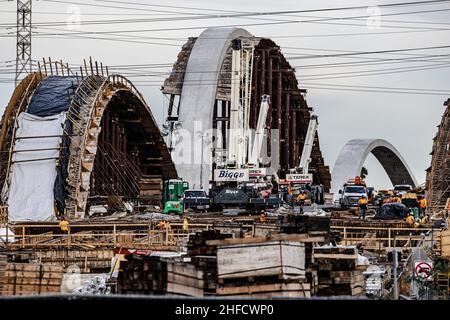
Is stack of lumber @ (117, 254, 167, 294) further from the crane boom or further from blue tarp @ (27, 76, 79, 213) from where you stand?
the crane boom

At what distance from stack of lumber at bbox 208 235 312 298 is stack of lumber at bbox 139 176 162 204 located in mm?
64229

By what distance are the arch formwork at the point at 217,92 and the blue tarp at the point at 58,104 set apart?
2354 cm

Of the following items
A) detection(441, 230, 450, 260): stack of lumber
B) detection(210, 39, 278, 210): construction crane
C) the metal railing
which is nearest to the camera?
detection(441, 230, 450, 260): stack of lumber

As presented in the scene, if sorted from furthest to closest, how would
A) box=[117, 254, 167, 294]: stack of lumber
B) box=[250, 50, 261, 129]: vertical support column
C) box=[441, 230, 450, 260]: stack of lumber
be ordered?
box=[250, 50, 261, 129]: vertical support column → box=[441, 230, 450, 260]: stack of lumber → box=[117, 254, 167, 294]: stack of lumber

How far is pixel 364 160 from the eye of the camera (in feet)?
503

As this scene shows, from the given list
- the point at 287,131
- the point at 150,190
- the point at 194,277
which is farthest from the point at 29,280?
the point at 287,131

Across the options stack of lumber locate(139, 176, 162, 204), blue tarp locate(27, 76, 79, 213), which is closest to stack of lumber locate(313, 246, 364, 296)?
blue tarp locate(27, 76, 79, 213)

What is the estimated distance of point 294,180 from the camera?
10356 cm

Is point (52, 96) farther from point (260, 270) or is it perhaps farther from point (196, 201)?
point (260, 270)

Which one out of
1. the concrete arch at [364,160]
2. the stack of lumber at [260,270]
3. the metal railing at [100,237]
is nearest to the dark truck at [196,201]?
the metal railing at [100,237]

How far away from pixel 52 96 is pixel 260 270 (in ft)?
168

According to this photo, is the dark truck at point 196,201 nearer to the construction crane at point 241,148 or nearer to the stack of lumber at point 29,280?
the construction crane at point 241,148

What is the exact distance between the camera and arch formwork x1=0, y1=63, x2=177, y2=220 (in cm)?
7550

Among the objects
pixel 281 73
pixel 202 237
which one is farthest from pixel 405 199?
Result: pixel 202 237
